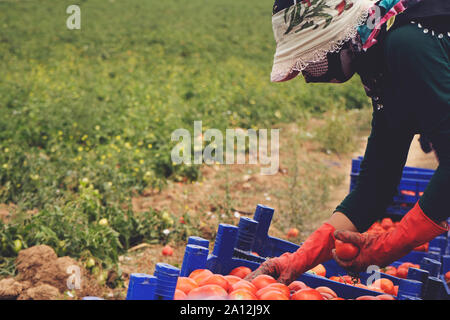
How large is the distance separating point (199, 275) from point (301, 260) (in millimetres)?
398

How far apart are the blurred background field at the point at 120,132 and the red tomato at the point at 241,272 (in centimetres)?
168

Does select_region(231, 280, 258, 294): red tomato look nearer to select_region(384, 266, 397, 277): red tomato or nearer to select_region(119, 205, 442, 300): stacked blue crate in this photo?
select_region(119, 205, 442, 300): stacked blue crate

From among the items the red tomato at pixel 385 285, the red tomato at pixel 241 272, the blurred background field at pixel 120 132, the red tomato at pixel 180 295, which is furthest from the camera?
the blurred background field at pixel 120 132

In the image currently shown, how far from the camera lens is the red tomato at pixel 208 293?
162 cm

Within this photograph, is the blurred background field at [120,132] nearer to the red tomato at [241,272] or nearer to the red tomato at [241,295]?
the red tomato at [241,272]

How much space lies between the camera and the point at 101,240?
3715mm

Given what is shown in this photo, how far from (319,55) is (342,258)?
30.1 inches

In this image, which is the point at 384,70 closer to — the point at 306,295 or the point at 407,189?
the point at 306,295

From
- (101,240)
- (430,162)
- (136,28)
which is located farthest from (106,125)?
(136,28)

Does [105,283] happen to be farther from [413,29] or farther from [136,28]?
[136,28]

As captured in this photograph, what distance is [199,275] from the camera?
185 centimetres

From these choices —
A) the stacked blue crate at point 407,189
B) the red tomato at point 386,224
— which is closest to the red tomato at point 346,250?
the red tomato at point 386,224

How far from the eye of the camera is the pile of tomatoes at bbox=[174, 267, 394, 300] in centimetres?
162

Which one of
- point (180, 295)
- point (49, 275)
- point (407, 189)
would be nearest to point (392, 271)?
point (407, 189)
